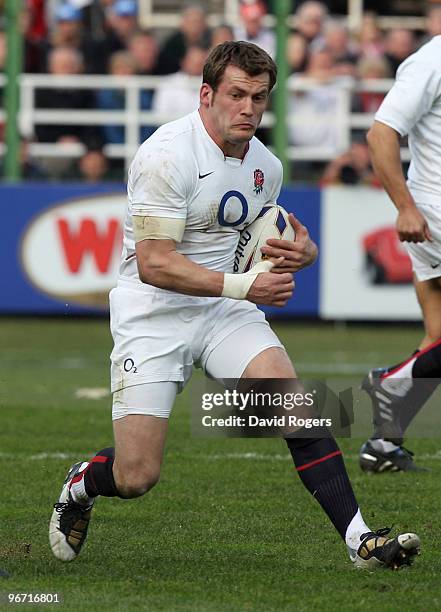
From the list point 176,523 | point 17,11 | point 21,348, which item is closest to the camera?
point 176,523

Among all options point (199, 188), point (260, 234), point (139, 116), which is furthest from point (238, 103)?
point (139, 116)

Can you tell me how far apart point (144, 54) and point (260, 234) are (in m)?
10.5

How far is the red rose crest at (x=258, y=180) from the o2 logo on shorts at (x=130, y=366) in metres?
0.80

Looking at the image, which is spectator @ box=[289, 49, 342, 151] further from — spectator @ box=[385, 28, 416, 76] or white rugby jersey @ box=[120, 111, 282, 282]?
white rugby jersey @ box=[120, 111, 282, 282]

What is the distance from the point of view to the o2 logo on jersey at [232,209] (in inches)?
218

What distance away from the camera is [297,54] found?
15656 millimetres

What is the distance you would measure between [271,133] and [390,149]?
8.40 metres

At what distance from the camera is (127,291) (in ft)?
18.6

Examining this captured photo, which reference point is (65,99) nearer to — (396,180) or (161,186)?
(396,180)

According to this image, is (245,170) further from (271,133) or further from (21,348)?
(271,133)

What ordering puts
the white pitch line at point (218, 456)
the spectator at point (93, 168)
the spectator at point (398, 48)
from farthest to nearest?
the spectator at point (398, 48) → the spectator at point (93, 168) → the white pitch line at point (218, 456)

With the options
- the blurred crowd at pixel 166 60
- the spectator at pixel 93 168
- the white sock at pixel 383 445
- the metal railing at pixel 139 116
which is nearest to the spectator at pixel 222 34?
the blurred crowd at pixel 166 60

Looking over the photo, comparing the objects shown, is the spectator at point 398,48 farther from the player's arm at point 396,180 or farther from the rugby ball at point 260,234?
the rugby ball at point 260,234

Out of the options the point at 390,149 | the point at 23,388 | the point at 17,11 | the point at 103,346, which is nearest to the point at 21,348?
the point at 103,346
